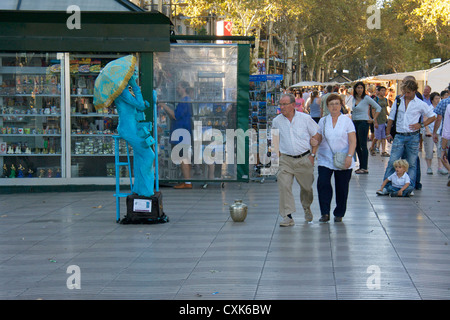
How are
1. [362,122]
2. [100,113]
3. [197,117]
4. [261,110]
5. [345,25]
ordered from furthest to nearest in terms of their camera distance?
[345,25], [362,122], [261,110], [100,113], [197,117]

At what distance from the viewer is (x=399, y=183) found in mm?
11875

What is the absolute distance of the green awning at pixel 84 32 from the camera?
1291cm

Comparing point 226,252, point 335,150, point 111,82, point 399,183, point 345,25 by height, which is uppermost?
point 345,25

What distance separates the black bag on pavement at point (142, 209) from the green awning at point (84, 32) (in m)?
4.01

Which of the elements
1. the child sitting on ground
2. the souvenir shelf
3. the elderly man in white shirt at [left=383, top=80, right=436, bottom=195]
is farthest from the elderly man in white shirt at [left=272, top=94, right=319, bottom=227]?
the souvenir shelf

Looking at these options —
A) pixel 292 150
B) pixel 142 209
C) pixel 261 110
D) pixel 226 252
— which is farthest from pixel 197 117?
pixel 226 252

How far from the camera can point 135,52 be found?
43.5ft

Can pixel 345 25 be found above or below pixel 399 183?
above

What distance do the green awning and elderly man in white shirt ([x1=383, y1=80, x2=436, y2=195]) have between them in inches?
164

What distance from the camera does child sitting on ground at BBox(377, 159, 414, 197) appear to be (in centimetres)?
1163

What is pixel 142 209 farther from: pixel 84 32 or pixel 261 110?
pixel 261 110

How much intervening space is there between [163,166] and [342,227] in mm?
5066

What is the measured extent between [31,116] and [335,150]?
6734 mm
